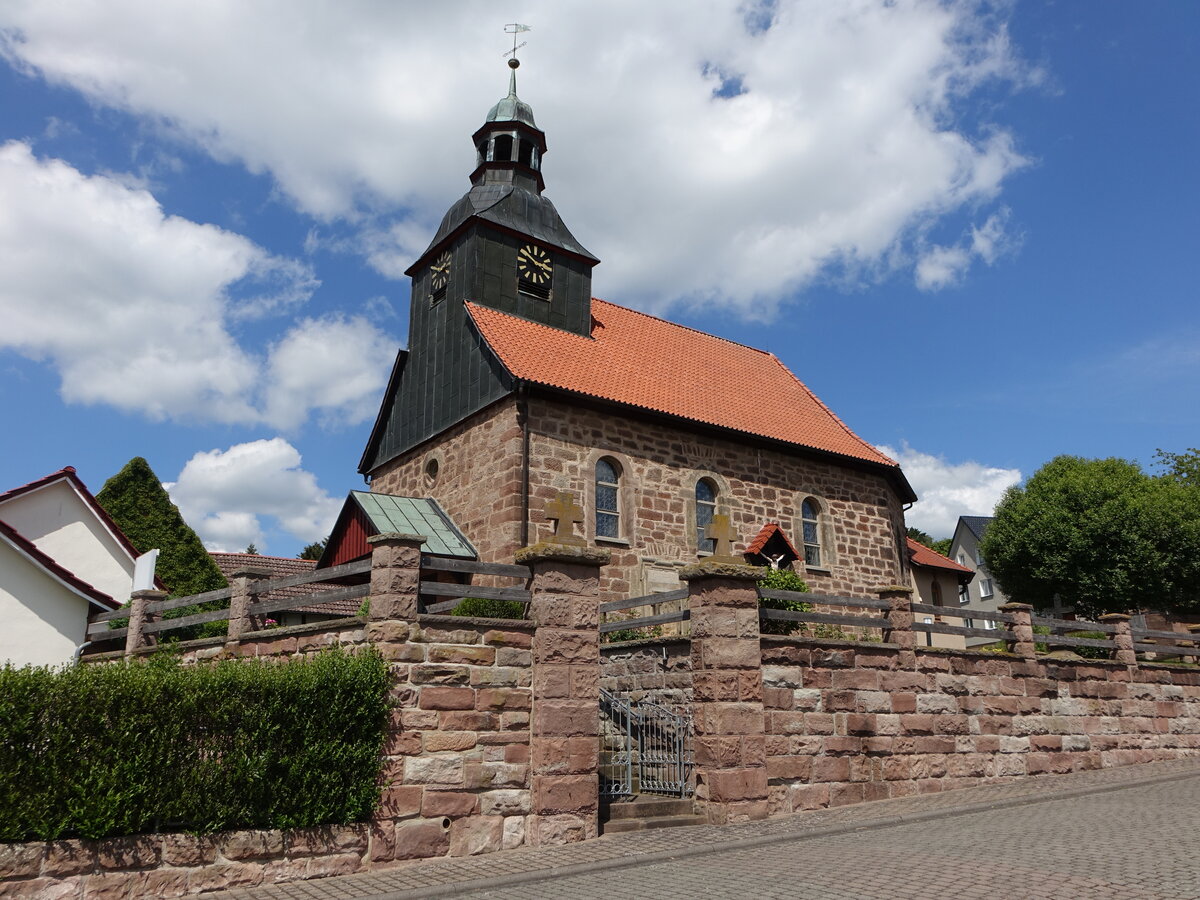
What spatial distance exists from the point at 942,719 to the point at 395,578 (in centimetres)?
823

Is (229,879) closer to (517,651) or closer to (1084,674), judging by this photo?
(517,651)

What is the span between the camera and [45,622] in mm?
13555

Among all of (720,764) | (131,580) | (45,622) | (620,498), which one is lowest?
(720,764)

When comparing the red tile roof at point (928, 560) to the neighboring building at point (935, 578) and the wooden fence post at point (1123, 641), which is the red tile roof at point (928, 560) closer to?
the neighboring building at point (935, 578)

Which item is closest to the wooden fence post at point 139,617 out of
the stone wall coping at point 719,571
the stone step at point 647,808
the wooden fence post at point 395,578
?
the wooden fence post at point 395,578

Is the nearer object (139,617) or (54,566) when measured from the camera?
(139,617)

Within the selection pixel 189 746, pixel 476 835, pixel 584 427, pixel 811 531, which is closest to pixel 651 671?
pixel 476 835

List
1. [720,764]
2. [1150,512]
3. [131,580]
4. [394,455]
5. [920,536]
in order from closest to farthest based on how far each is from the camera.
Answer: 1. [720,764]
2. [131,580]
3. [394,455]
4. [1150,512]
5. [920,536]

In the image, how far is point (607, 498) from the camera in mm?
18844

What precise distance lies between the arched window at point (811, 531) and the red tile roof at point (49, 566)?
14791 mm

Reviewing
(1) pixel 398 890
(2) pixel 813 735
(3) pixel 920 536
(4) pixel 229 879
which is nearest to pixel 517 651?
(1) pixel 398 890

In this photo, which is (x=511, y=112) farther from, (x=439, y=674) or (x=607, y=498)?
(x=439, y=674)

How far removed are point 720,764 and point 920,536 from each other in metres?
65.7

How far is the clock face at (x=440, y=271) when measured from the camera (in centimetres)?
2167
